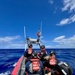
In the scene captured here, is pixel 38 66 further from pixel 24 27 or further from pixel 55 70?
pixel 24 27

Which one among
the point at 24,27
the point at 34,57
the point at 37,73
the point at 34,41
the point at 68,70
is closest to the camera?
the point at 37,73

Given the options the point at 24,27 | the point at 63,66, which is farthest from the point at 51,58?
the point at 24,27

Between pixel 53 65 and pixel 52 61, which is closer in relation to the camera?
pixel 52 61

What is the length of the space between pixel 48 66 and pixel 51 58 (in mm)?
536

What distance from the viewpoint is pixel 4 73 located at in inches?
458

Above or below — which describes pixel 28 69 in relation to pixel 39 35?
below

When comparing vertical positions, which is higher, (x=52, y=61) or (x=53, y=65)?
(x=52, y=61)

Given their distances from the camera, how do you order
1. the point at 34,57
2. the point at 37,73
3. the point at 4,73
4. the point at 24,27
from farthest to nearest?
1. the point at 24,27
2. the point at 4,73
3. the point at 34,57
4. the point at 37,73

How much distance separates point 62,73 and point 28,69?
126cm

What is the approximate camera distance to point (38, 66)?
16.6ft

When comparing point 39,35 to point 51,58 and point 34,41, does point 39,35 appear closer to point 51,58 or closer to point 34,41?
point 34,41

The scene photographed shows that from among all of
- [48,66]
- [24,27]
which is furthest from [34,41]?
[48,66]

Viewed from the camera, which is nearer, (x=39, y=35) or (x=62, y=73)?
(x=62, y=73)

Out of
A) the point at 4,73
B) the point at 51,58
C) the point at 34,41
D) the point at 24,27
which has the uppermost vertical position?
the point at 24,27
